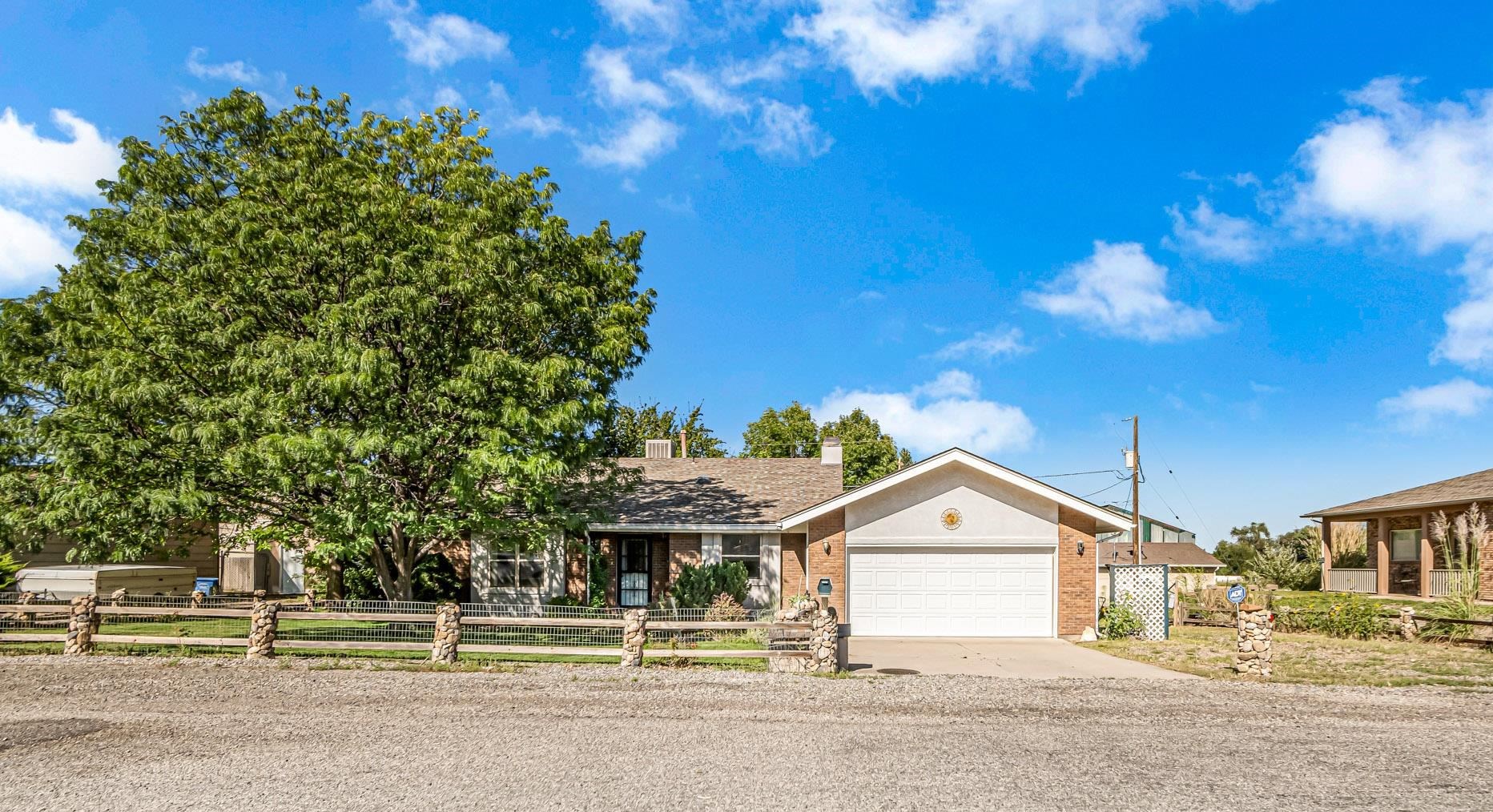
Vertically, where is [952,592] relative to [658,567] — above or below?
below

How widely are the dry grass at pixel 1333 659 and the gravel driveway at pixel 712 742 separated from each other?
1165mm

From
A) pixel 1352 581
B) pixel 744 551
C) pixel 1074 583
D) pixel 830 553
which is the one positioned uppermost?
pixel 830 553

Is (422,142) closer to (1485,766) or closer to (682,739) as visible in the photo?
(682,739)

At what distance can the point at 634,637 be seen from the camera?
43.0 ft

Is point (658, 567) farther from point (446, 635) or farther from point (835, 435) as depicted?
point (835, 435)

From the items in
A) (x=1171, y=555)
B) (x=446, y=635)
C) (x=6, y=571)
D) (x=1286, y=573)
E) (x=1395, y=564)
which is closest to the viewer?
(x=446, y=635)

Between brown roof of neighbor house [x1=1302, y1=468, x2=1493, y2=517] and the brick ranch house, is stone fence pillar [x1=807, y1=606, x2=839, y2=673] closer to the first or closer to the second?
the brick ranch house

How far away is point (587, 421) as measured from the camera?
1512 centimetres

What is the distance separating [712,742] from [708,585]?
10.6 metres

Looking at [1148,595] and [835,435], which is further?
[835,435]

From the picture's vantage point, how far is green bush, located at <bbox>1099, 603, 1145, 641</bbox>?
732 inches

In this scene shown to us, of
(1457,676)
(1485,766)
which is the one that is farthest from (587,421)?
(1457,676)

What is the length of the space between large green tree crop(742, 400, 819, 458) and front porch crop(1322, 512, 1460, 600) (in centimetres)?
2277

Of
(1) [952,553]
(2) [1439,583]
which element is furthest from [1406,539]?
(1) [952,553]
